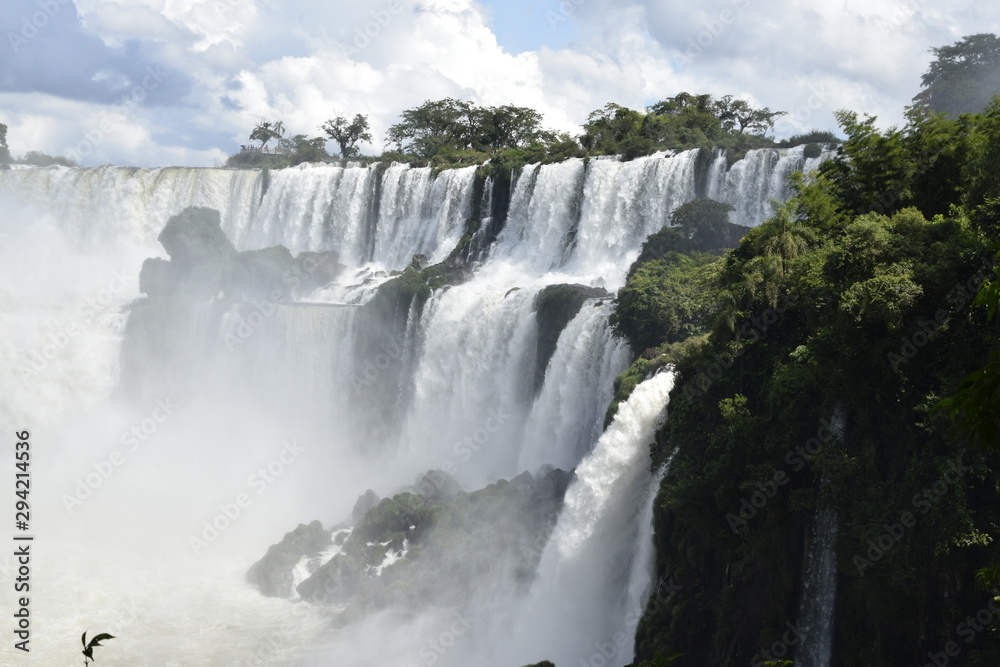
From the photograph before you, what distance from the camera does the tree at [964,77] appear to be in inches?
1681

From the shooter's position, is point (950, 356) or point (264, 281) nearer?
point (950, 356)

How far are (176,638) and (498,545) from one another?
8035mm

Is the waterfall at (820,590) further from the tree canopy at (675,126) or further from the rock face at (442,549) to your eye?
the tree canopy at (675,126)

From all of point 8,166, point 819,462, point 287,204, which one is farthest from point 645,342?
point 8,166

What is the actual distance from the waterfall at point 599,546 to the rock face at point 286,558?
7.46m

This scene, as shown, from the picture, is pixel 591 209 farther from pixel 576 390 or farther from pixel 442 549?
pixel 442 549

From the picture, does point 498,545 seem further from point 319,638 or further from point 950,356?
point 950,356

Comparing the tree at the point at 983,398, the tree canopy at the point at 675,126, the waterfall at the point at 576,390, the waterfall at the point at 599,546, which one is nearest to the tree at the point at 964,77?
the tree canopy at the point at 675,126

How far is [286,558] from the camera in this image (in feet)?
78.8

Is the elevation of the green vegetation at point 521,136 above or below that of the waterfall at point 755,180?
above

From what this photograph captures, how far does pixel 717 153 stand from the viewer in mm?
31594

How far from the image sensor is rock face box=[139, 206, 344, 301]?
126ft

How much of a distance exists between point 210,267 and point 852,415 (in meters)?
31.9

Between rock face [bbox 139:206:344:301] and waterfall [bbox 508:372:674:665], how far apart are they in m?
23.4
